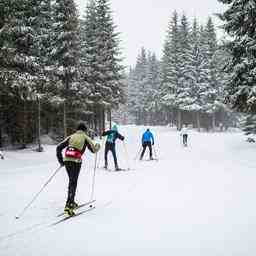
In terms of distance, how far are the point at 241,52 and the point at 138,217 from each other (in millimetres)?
17657

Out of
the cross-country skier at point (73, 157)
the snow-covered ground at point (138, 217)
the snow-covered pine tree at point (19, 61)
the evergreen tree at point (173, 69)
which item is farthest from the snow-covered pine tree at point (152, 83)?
the cross-country skier at point (73, 157)

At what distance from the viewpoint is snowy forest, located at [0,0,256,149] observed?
22.4 m

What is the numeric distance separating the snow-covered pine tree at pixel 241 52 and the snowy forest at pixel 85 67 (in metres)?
0.06

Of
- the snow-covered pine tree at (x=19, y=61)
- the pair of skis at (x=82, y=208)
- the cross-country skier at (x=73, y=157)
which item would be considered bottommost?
the pair of skis at (x=82, y=208)

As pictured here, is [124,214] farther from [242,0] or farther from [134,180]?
[242,0]

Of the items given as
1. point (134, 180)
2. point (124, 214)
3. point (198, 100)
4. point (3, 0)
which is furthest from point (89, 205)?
point (198, 100)

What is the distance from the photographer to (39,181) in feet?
47.5

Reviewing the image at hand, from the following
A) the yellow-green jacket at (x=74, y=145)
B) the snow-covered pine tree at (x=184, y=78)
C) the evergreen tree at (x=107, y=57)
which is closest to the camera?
the yellow-green jacket at (x=74, y=145)

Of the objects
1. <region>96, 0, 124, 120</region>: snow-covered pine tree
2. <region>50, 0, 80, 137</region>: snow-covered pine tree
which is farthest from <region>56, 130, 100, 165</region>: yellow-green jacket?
<region>96, 0, 124, 120</region>: snow-covered pine tree

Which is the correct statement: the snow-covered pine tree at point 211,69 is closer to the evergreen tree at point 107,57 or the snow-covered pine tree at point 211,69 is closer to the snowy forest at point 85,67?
the snowy forest at point 85,67

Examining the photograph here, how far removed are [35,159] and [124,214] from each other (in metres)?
15.7

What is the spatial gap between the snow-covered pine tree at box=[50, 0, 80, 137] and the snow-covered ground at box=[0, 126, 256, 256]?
53.4ft

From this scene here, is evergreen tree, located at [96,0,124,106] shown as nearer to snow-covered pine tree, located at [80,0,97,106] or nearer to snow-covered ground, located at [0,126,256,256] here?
snow-covered pine tree, located at [80,0,97,106]

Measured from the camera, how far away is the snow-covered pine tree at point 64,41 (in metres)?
30.4
